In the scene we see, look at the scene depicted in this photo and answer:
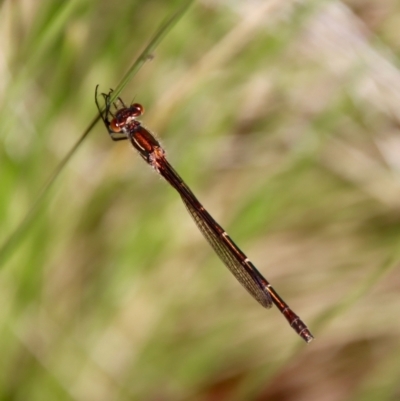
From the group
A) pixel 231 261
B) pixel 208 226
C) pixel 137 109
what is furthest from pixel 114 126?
pixel 231 261

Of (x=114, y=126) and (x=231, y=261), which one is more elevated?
(x=114, y=126)

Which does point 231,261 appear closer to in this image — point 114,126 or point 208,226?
point 208,226

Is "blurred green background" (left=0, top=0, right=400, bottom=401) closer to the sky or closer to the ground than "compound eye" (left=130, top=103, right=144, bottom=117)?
closer to the ground

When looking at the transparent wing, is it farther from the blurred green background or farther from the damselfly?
the blurred green background

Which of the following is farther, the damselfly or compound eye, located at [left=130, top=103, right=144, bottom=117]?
the damselfly

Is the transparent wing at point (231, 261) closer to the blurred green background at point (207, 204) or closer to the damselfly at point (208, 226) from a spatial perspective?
the damselfly at point (208, 226)

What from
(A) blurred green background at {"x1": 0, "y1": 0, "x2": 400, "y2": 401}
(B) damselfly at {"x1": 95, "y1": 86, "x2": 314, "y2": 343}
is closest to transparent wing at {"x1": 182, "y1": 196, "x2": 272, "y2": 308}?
(B) damselfly at {"x1": 95, "y1": 86, "x2": 314, "y2": 343}

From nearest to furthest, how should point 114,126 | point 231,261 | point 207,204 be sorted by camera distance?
point 114,126 < point 231,261 < point 207,204
